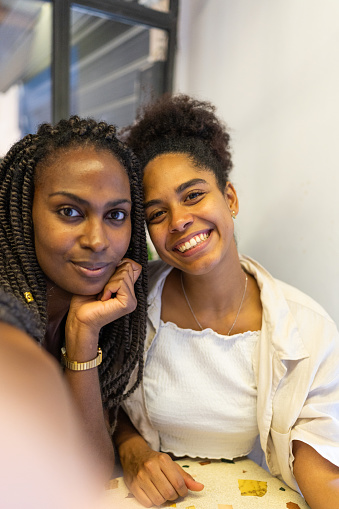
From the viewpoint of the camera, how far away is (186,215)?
1264mm

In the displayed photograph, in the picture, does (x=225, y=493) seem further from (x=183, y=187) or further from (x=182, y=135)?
(x=182, y=135)

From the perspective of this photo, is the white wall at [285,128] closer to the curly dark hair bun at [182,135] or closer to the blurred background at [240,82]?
the blurred background at [240,82]

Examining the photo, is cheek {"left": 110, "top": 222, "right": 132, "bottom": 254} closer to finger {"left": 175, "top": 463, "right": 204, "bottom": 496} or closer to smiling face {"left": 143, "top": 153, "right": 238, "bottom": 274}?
smiling face {"left": 143, "top": 153, "right": 238, "bottom": 274}

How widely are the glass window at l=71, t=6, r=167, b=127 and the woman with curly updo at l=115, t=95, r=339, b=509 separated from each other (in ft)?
4.60

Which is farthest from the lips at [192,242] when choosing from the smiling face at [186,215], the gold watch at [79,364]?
the gold watch at [79,364]

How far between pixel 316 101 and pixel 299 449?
110 centimetres

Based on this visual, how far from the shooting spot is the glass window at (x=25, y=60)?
97.0 inches

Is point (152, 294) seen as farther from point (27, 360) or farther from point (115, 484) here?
point (27, 360)

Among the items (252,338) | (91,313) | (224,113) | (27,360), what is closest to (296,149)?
(224,113)

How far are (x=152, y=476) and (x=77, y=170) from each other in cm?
78

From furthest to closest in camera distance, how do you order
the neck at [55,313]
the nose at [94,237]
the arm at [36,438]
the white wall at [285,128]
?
the white wall at [285,128] → the neck at [55,313] → the nose at [94,237] → the arm at [36,438]

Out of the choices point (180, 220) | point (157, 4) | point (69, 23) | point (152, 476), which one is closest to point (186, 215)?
point (180, 220)

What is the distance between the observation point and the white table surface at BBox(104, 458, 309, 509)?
113cm

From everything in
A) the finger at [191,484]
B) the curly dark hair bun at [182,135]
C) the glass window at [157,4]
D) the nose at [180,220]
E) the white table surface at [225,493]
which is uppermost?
the glass window at [157,4]
